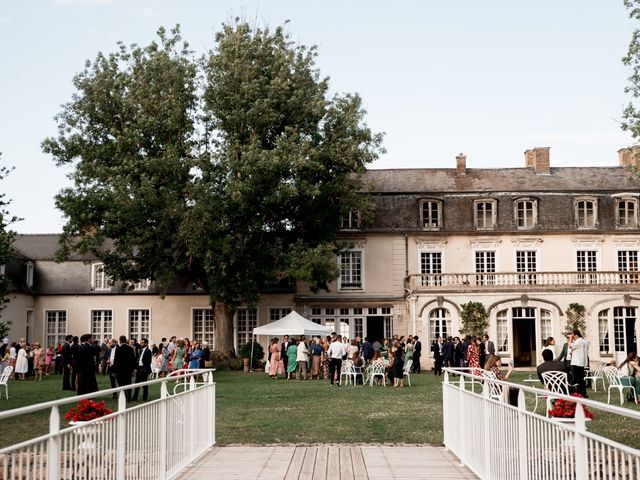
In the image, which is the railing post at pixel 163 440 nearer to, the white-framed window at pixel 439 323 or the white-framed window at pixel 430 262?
A: the white-framed window at pixel 439 323

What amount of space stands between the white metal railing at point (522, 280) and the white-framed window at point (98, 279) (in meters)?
16.4

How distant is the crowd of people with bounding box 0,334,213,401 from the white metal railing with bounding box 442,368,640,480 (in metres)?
10.5

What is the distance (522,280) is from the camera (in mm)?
40781

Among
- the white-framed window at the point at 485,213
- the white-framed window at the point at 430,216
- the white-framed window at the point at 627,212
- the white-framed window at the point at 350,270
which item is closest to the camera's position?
the white-framed window at the point at 627,212

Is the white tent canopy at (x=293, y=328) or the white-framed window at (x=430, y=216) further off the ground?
the white-framed window at (x=430, y=216)

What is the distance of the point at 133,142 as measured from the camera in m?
35.3

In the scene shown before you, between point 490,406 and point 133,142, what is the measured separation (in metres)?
28.7

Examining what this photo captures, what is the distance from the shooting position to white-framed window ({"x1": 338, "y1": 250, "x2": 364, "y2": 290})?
143ft

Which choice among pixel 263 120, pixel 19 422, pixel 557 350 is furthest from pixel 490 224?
pixel 19 422

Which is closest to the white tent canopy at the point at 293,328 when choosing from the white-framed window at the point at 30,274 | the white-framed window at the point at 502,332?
the white-framed window at the point at 502,332

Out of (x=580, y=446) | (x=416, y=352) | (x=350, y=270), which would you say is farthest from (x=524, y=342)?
(x=580, y=446)

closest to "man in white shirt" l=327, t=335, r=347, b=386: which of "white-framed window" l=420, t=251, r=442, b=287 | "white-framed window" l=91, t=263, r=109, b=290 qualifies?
"white-framed window" l=420, t=251, r=442, b=287

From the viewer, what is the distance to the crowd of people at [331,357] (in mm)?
27766

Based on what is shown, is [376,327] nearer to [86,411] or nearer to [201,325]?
[201,325]
